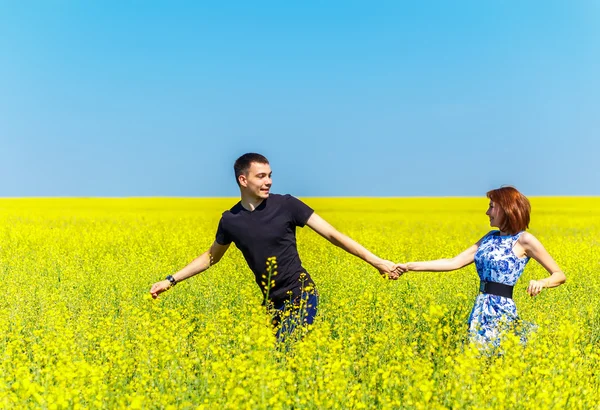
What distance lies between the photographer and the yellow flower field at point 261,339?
3838 millimetres

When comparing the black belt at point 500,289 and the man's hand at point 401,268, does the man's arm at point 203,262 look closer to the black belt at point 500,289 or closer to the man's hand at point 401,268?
the man's hand at point 401,268

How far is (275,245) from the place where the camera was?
537cm

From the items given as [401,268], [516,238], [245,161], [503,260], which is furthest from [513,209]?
[245,161]

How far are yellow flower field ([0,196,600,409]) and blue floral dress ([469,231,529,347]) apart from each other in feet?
0.76

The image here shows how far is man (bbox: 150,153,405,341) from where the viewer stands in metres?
5.25

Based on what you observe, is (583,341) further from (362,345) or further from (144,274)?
(144,274)

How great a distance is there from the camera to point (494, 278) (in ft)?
17.6

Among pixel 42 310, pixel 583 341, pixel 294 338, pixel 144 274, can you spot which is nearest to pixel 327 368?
pixel 294 338

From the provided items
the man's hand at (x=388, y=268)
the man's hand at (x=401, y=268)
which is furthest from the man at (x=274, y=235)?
the man's hand at (x=401, y=268)

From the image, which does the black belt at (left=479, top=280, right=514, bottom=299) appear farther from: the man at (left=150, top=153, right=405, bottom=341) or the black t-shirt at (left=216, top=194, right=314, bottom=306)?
the black t-shirt at (left=216, top=194, right=314, bottom=306)

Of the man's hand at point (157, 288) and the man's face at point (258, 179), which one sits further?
the man's hand at point (157, 288)

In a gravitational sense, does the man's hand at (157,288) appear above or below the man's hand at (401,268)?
below

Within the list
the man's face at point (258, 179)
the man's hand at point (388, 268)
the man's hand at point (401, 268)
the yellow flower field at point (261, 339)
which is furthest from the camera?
the man's hand at point (401, 268)

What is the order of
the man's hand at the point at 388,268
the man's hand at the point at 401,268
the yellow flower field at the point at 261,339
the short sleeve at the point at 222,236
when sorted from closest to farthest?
the yellow flower field at the point at 261,339 < the short sleeve at the point at 222,236 < the man's hand at the point at 388,268 < the man's hand at the point at 401,268
